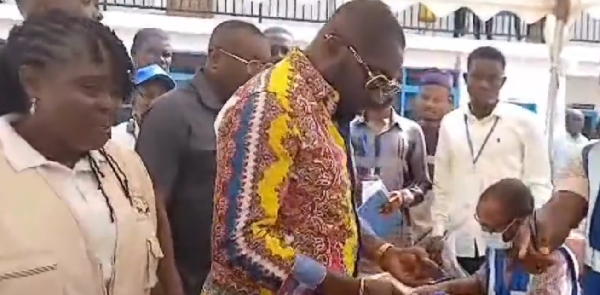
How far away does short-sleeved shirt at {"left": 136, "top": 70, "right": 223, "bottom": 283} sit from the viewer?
380 centimetres

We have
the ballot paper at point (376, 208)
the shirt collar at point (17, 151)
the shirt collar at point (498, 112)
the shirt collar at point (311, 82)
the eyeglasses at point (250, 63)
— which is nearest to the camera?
the shirt collar at point (17, 151)

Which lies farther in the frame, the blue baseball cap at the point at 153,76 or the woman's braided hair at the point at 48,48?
the blue baseball cap at the point at 153,76

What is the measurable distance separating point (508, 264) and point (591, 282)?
1.31 ft

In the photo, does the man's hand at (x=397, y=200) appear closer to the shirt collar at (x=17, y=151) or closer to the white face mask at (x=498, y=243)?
the white face mask at (x=498, y=243)

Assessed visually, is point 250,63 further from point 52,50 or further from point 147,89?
point 52,50

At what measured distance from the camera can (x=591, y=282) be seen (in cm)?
387

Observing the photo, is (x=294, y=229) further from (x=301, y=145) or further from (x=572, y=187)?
(x=572, y=187)

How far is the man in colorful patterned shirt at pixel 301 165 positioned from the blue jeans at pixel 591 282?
1.32 meters

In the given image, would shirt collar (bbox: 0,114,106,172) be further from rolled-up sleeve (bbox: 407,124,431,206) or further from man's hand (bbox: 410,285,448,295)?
rolled-up sleeve (bbox: 407,124,431,206)

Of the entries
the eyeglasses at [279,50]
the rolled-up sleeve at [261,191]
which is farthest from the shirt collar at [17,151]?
the eyeglasses at [279,50]

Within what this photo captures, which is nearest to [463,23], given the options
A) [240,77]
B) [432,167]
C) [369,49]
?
[432,167]

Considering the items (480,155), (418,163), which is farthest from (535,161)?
(418,163)

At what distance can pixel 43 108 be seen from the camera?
237cm

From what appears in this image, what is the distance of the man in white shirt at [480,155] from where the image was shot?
5387mm
